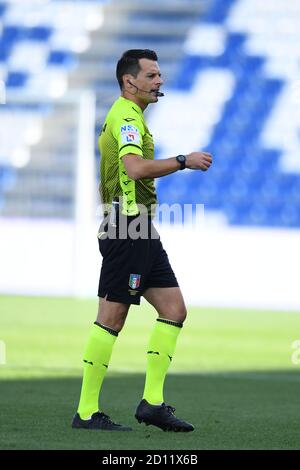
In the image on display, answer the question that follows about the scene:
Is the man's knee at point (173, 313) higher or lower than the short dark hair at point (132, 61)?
lower

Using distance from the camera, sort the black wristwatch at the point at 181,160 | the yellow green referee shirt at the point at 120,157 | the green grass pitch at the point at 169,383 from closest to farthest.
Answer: the green grass pitch at the point at 169,383
the black wristwatch at the point at 181,160
the yellow green referee shirt at the point at 120,157

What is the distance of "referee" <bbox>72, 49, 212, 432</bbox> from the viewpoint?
5.13m

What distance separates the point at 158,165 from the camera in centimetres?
491

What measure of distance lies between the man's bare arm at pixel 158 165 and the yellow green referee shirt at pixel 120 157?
11cm

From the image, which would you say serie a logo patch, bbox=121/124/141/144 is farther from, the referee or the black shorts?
the black shorts

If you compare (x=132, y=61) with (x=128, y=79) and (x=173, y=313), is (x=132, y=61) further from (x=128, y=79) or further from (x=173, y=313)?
(x=173, y=313)

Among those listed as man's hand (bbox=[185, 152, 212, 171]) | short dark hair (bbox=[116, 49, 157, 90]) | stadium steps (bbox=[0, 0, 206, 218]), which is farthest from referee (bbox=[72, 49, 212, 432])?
stadium steps (bbox=[0, 0, 206, 218])

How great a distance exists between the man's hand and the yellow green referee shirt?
0.82ft

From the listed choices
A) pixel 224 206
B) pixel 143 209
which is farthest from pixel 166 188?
pixel 143 209

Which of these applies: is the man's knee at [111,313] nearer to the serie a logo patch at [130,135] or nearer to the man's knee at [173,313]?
the man's knee at [173,313]

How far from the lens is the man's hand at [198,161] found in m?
4.90

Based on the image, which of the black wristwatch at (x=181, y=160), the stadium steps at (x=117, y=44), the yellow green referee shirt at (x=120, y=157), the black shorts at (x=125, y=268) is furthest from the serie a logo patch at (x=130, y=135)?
the stadium steps at (x=117, y=44)
